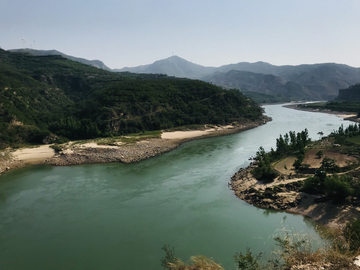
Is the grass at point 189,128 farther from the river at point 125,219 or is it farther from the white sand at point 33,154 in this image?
the river at point 125,219

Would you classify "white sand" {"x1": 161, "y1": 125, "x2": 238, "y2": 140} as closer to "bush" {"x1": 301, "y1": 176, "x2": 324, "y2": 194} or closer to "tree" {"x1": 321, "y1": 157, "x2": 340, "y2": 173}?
"tree" {"x1": 321, "y1": 157, "x2": 340, "y2": 173}

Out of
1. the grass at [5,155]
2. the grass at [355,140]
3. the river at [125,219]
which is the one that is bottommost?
the river at [125,219]

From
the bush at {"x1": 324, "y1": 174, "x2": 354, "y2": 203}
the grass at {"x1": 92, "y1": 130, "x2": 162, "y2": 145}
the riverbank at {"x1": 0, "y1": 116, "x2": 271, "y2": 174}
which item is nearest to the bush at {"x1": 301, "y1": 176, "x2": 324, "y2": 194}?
the bush at {"x1": 324, "y1": 174, "x2": 354, "y2": 203}

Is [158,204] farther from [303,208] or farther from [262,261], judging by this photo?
[303,208]

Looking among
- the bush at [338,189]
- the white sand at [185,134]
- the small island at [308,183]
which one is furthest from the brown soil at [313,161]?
the white sand at [185,134]

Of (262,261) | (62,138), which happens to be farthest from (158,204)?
(62,138)

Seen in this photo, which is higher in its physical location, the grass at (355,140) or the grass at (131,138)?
the grass at (131,138)

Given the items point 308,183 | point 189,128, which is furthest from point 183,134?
point 308,183
